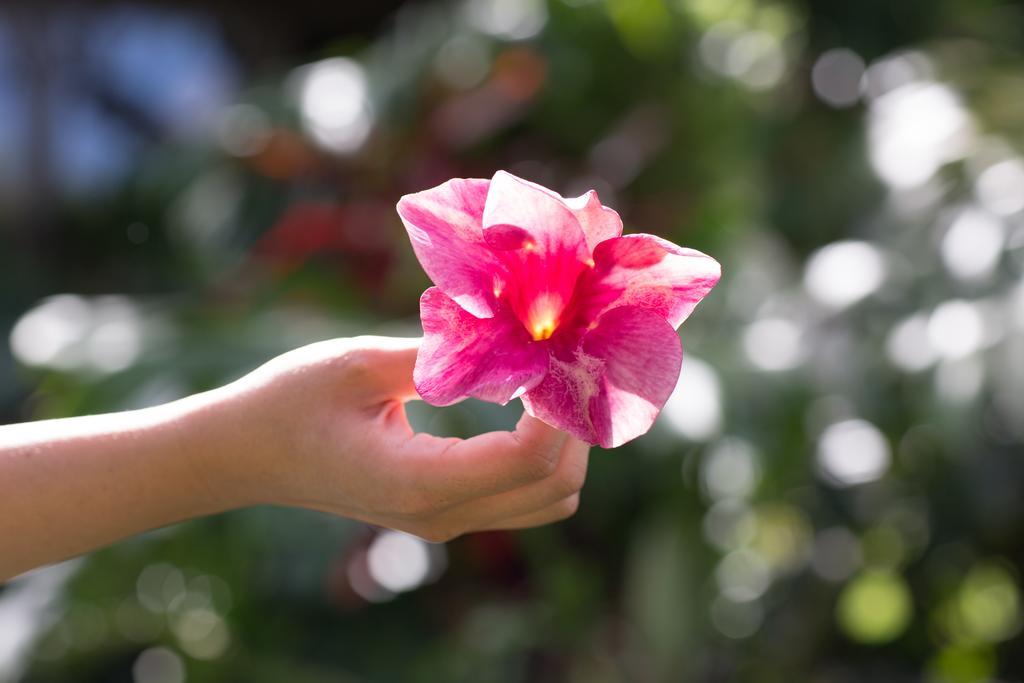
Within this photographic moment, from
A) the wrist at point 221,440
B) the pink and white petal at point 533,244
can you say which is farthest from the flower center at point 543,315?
the wrist at point 221,440

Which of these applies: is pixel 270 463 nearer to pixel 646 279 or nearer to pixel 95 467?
pixel 95 467

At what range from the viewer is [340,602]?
1475 millimetres

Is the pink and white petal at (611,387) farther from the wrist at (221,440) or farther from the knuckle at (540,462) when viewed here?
the wrist at (221,440)

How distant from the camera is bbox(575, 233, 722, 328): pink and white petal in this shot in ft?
1.31

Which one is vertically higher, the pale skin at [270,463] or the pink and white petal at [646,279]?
the pink and white petal at [646,279]

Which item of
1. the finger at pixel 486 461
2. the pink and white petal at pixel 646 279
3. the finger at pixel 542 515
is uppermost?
the pink and white petal at pixel 646 279

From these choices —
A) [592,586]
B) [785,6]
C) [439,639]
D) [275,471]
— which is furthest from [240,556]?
[785,6]

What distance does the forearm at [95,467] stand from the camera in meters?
0.46

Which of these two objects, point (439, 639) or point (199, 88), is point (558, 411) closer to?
point (439, 639)

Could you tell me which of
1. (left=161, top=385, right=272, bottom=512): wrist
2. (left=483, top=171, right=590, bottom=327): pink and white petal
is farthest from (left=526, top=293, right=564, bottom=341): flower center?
(left=161, top=385, right=272, bottom=512): wrist

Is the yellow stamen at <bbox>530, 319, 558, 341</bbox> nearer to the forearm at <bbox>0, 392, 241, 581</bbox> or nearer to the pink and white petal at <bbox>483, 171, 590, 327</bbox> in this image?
the pink and white petal at <bbox>483, 171, 590, 327</bbox>

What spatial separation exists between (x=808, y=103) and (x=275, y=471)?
1902 mm

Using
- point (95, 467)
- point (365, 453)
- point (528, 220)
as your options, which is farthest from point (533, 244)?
point (95, 467)

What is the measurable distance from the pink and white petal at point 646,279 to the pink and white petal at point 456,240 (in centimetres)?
4
